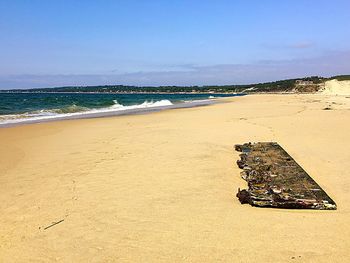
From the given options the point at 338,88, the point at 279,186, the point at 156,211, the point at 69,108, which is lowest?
the point at 338,88

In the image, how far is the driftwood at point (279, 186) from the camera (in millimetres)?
4645

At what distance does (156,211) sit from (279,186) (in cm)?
181

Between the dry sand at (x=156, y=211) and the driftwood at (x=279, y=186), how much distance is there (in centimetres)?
15

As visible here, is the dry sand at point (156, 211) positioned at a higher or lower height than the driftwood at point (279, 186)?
lower

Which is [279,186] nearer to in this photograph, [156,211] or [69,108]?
[156,211]

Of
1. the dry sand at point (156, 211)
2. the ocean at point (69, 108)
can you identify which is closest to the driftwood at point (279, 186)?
the dry sand at point (156, 211)

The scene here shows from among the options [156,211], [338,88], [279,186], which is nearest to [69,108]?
[156,211]

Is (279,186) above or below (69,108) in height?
above

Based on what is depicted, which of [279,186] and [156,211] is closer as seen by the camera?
[156,211]

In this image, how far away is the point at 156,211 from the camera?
4637mm

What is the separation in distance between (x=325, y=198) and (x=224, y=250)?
6.37 feet

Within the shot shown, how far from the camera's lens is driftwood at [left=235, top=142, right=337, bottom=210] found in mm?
4645

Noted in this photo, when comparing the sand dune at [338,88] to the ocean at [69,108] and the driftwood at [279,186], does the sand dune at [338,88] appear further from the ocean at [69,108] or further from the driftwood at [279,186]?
the driftwood at [279,186]

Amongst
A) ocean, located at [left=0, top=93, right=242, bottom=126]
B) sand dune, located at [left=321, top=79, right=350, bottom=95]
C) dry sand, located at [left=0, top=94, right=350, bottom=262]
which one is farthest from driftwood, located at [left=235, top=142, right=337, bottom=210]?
sand dune, located at [left=321, top=79, right=350, bottom=95]
